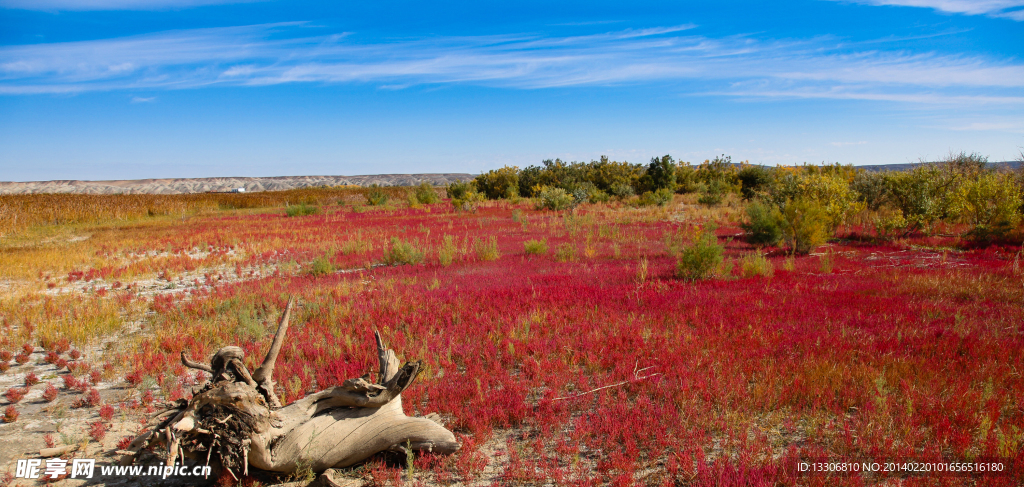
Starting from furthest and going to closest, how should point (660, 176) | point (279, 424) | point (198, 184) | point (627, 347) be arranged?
point (198, 184), point (660, 176), point (627, 347), point (279, 424)

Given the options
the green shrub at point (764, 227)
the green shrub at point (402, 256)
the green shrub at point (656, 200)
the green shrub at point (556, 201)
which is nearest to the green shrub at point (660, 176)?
the green shrub at point (656, 200)

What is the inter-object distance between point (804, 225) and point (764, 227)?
7.90 feet

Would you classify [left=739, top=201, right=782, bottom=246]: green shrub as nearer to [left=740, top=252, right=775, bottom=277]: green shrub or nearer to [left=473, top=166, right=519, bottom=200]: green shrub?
[left=740, top=252, right=775, bottom=277]: green shrub

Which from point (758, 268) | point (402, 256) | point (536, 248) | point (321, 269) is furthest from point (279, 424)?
point (536, 248)

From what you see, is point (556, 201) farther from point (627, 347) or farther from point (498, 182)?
point (627, 347)

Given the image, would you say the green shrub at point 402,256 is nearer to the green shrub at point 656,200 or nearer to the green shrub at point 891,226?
the green shrub at point 891,226

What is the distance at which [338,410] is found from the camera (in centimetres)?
461

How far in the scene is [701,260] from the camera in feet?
36.9

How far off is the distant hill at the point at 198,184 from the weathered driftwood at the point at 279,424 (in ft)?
376

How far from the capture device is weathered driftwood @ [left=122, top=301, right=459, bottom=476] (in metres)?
3.80

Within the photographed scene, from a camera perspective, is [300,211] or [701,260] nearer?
[701,260]

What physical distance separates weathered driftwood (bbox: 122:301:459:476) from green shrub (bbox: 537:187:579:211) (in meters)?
29.6

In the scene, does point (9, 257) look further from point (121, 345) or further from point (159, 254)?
point (121, 345)

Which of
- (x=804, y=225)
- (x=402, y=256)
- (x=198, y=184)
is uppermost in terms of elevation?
(x=198, y=184)
